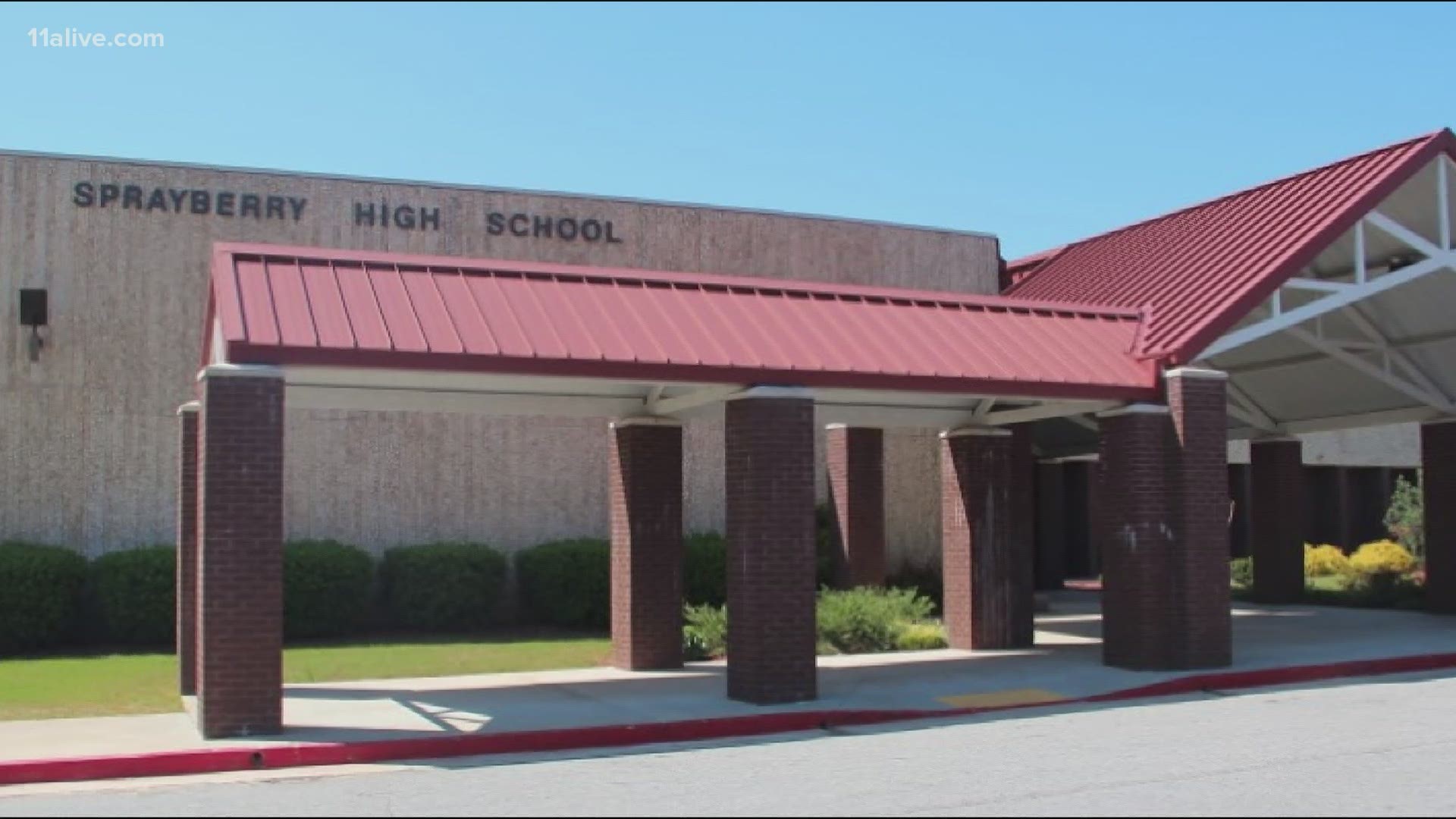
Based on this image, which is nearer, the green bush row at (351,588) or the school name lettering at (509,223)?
the green bush row at (351,588)

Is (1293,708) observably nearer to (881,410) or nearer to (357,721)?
(881,410)

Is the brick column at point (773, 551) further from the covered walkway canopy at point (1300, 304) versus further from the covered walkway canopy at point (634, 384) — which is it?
the covered walkway canopy at point (1300, 304)

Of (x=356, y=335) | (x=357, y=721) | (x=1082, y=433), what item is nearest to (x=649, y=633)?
(x=357, y=721)

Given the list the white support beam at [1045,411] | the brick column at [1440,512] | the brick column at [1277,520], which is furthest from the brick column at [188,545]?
the brick column at [1277,520]

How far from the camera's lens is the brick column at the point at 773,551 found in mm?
15133

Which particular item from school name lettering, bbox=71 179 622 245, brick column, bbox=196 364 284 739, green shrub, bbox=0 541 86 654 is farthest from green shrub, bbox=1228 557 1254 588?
brick column, bbox=196 364 284 739

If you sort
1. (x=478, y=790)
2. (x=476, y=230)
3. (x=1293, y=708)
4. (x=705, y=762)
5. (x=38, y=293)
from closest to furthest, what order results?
(x=478, y=790)
(x=705, y=762)
(x=1293, y=708)
(x=38, y=293)
(x=476, y=230)

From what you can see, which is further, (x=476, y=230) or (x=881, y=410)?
(x=476, y=230)

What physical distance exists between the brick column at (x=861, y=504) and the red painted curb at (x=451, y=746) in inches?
370

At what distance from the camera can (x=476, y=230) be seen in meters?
24.9

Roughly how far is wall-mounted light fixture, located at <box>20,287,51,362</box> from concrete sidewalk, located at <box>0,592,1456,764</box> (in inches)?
318

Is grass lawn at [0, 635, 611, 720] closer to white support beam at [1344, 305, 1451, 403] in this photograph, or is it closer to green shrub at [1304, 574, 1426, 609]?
white support beam at [1344, 305, 1451, 403]

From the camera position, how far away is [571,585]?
942 inches

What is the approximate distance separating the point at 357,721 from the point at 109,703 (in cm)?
330
